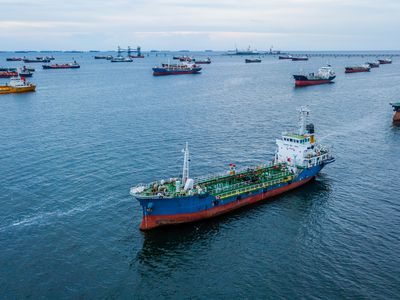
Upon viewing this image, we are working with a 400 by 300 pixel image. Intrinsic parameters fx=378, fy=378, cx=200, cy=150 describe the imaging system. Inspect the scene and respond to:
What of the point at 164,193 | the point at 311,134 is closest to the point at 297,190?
the point at 311,134

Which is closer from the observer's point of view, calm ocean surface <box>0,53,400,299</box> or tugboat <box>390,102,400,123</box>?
calm ocean surface <box>0,53,400,299</box>

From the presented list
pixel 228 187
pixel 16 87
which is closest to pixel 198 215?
pixel 228 187

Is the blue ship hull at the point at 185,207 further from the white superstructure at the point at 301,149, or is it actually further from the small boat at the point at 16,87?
the small boat at the point at 16,87

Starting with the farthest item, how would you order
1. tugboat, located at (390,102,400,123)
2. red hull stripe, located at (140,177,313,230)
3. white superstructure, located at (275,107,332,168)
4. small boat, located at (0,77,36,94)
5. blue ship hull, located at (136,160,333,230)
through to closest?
small boat, located at (0,77,36,94), tugboat, located at (390,102,400,123), white superstructure, located at (275,107,332,168), red hull stripe, located at (140,177,313,230), blue ship hull, located at (136,160,333,230)

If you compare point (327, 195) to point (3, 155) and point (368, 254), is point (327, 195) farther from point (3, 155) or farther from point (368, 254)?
point (3, 155)

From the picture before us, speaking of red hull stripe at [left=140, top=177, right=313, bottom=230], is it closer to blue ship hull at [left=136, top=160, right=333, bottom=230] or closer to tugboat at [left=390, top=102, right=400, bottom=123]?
blue ship hull at [left=136, top=160, right=333, bottom=230]

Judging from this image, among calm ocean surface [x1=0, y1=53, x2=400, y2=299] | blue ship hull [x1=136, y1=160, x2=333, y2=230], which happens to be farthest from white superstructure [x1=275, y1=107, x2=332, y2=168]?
blue ship hull [x1=136, y1=160, x2=333, y2=230]
